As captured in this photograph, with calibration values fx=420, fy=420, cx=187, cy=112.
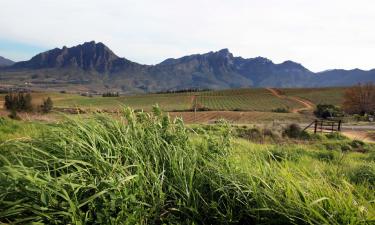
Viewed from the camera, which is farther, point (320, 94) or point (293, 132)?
point (320, 94)

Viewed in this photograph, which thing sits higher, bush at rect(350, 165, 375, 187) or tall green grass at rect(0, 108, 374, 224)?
tall green grass at rect(0, 108, 374, 224)

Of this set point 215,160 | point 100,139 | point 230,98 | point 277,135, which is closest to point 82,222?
point 100,139

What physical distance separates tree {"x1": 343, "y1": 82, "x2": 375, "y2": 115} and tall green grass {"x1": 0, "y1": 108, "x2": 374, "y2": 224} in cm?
7625

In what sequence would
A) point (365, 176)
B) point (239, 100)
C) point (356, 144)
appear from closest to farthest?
1. point (365, 176)
2. point (356, 144)
3. point (239, 100)

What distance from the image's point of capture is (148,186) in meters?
3.40

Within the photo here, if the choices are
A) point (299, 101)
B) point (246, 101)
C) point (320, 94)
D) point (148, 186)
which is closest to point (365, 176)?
point (148, 186)

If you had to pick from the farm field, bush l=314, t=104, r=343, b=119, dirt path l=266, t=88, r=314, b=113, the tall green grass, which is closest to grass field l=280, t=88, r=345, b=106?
the farm field

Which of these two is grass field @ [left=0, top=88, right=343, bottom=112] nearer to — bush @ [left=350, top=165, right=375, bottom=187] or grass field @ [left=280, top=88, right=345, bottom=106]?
grass field @ [left=280, top=88, right=345, bottom=106]

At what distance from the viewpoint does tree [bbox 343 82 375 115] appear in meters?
75.4

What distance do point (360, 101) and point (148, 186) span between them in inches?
3148

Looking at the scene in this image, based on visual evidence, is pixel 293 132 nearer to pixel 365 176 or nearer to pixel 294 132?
pixel 294 132

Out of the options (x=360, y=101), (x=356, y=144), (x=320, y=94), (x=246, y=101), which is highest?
(x=356, y=144)

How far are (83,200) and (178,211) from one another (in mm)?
790

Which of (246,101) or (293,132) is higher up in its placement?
(293,132)
